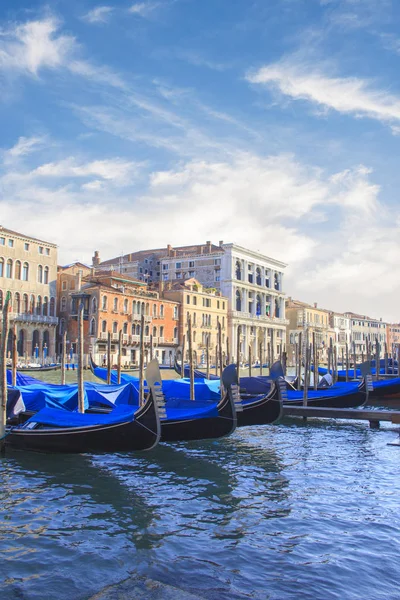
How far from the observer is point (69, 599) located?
4043 mm

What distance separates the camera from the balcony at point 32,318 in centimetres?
2952

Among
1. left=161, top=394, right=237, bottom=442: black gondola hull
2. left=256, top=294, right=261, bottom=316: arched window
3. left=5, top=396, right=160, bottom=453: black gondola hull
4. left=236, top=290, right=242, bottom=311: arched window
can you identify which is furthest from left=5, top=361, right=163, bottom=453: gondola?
left=256, top=294, right=261, bottom=316: arched window

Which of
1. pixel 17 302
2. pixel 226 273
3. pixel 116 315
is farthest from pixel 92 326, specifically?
pixel 226 273

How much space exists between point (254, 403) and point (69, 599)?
7584mm

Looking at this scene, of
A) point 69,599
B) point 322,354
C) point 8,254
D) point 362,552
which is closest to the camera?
point 69,599

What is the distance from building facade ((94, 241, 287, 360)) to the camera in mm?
45188

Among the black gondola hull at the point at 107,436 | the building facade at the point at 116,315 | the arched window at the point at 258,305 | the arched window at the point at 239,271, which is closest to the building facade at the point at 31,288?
the building facade at the point at 116,315

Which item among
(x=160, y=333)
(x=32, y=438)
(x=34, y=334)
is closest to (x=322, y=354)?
(x=160, y=333)

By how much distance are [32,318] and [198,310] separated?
12958 millimetres

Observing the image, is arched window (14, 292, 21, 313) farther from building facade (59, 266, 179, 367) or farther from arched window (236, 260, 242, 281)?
arched window (236, 260, 242, 281)

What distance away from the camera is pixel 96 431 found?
8.21 m

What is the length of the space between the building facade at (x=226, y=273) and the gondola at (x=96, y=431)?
1383 inches

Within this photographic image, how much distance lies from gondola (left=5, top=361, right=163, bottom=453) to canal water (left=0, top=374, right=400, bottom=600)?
0.27 m

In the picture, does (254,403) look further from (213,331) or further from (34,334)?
(213,331)
